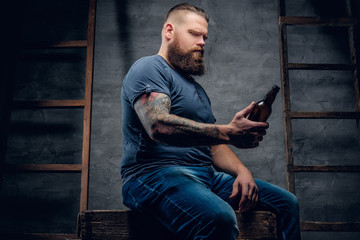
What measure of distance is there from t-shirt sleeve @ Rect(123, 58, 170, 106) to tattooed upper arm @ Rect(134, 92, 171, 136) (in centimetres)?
3

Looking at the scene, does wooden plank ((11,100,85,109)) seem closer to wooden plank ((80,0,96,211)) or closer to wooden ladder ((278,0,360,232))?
wooden plank ((80,0,96,211))

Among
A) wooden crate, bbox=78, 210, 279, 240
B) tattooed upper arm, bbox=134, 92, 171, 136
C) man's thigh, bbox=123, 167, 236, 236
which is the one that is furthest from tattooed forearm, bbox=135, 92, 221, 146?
wooden crate, bbox=78, 210, 279, 240

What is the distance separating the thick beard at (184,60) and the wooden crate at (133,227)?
0.81 metres

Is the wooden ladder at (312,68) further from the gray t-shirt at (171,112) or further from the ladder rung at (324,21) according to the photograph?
the gray t-shirt at (171,112)

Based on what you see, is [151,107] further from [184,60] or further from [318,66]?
[318,66]

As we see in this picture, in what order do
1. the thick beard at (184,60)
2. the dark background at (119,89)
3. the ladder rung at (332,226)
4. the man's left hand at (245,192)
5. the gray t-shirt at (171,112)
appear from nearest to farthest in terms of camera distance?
the gray t-shirt at (171,112) < the man's left hand at (245,192) < the thick beard at (184,60) < the ladder rung at (332,226) < the dark background at (119,89)

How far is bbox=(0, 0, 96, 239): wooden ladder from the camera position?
2.99 meters

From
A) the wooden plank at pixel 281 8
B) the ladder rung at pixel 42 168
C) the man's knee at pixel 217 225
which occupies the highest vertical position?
the wooden plank at pixel 281 8

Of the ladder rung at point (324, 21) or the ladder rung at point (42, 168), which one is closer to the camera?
the ladder rung at point (42, 168)

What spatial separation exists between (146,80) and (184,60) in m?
0.35

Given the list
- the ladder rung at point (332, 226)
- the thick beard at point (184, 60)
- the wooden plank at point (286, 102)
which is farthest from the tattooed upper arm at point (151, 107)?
the ladder rung at point (332, 226)

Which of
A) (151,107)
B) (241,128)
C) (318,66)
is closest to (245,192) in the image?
(241,128)

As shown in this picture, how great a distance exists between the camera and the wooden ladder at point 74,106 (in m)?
2.99

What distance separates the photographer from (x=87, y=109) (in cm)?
314
